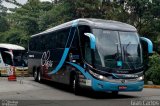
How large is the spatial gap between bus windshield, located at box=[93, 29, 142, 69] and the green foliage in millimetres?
9996

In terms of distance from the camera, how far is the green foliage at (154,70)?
84.2ft

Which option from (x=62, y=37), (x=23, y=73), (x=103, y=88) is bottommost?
(x=23, y=73)

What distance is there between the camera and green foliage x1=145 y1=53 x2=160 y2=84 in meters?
25.7

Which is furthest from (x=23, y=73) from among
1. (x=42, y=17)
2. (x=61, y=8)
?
(x=42, y=17)

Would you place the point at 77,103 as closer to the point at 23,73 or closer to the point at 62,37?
the point at 62,37

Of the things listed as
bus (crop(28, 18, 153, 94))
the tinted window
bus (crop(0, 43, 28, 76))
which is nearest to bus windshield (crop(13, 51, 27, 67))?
bus (crop(0, 43, 28, 76))

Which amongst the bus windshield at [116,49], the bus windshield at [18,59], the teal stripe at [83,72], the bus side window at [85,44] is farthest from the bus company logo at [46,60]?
the bus windshield at [18,59]

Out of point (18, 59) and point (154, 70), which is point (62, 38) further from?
point (18, 59)

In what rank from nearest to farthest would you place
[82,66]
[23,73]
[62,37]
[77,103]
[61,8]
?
[77,103]
[82,66]
[62,37]
[23,73]
[61,8]

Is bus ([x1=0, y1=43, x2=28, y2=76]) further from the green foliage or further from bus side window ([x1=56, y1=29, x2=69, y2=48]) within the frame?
bus side window ([x1=56, y1=29, x2=69, y2=48])

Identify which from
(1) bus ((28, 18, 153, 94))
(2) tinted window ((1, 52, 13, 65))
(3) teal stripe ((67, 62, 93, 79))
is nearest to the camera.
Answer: (1) bus ((28, 18, 153, 94))

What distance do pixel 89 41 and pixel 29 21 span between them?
34.1 metres

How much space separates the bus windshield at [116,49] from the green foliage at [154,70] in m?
10.00

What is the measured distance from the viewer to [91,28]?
15891 millimetres
